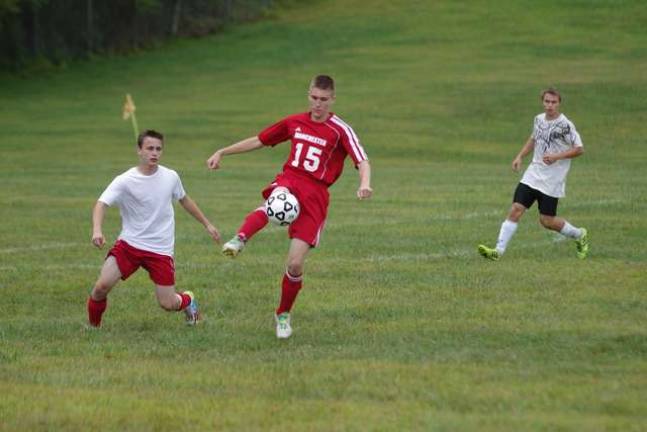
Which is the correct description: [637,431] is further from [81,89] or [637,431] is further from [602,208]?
[81,89]

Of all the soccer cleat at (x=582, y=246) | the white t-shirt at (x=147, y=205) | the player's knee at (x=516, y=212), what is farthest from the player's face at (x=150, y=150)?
the soccer cleat at (x=582, y=246)

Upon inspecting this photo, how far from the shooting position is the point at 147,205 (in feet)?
35.9

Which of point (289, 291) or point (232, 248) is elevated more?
point (232, 248)

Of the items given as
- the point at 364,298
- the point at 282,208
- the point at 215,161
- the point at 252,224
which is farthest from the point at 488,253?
the point at 252,224

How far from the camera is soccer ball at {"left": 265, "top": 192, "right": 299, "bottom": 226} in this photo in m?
10.3

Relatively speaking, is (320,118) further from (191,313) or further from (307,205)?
(191,313)

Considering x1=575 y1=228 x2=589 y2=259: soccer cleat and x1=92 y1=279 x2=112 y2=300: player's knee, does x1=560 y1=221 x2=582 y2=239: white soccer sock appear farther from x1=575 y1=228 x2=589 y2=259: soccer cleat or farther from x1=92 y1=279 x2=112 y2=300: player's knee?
x1=92 y1=279 x2=112 y2=300: player's knee

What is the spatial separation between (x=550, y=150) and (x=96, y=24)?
52.4 m

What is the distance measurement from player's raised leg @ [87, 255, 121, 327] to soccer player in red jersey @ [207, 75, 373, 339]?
3.87 ft

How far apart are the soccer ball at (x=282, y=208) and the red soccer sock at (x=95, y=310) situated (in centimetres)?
174

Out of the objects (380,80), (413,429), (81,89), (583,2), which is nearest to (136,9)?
(81,89)

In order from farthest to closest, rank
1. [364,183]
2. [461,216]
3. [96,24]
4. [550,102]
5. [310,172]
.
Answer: [96,24] → [461,216] → [550,102] → [310,172] → [364,183]

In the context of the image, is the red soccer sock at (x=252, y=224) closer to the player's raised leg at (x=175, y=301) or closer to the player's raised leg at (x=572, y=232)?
the player's raised leg at (x=175, y=301)

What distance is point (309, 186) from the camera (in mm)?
10500
